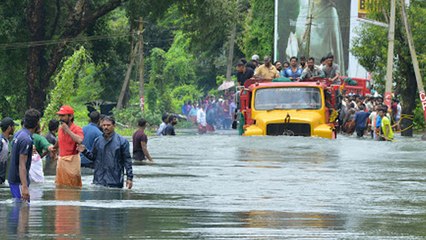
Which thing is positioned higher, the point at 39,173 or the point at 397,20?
the point at 397,20

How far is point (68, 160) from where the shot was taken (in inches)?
768

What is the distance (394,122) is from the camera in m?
51.2

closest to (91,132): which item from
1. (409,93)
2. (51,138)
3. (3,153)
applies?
(3,153)

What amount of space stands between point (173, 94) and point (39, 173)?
69.1 m

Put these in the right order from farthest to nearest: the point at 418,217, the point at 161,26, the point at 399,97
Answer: the point at 161,26, the point at 399,97, the point at 418,217

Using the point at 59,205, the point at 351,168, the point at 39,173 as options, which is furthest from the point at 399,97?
the point at 59,205

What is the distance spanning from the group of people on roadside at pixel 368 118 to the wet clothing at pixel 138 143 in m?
11.5

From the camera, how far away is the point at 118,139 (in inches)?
728

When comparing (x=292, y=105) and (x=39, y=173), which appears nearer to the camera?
(x=39, y=173)

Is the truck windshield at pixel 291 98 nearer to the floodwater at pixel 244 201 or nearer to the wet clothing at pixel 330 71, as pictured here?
the wet clothing at pixel 330 71

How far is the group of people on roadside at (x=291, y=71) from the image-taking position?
3497 centimetres

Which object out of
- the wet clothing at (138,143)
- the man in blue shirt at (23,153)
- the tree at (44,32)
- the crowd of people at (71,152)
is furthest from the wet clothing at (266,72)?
the man in blue shirt at (23,153)

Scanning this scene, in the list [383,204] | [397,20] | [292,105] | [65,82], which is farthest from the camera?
[397,20]

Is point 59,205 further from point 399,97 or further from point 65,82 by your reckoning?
point 399,97
